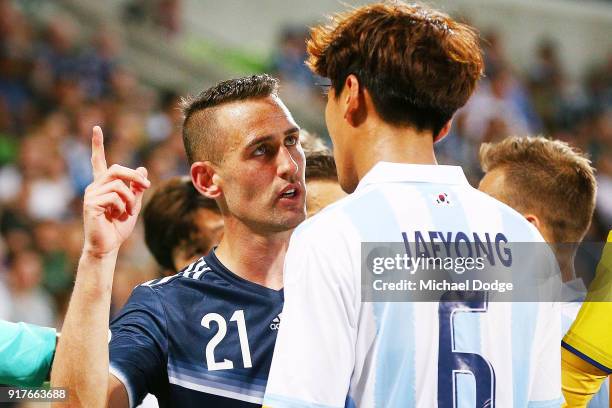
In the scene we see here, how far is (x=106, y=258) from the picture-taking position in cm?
218

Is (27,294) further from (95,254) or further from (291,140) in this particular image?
(95,254)

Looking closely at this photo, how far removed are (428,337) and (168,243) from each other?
1.88 m

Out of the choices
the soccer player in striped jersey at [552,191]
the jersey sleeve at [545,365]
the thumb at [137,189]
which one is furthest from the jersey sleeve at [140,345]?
the soccer player in striped jersey at [552,191]

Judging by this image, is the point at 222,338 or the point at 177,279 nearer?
the point at 222,338

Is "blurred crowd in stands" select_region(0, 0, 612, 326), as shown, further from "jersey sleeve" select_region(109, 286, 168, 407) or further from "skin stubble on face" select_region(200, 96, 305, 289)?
"jersey sleeve" select_region(109, 286, 168, 407)

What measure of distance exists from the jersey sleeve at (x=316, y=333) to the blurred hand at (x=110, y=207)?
1.73 feet

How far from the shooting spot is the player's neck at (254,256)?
260 cm

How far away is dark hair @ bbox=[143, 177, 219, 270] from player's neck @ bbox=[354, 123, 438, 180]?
160 cm

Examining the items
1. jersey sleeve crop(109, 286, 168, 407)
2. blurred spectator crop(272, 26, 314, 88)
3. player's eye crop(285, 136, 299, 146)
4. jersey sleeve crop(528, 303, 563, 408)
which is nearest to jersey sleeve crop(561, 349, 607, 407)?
jersey sleeve crop(528, 303, 563, 408)

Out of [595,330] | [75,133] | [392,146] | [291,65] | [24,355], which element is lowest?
[24,355]

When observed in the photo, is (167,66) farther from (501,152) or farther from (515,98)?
(501,152)

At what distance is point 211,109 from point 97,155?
1.70 ft

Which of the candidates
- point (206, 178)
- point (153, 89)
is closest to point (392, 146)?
point (206, 178)

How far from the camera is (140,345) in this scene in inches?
91.8
